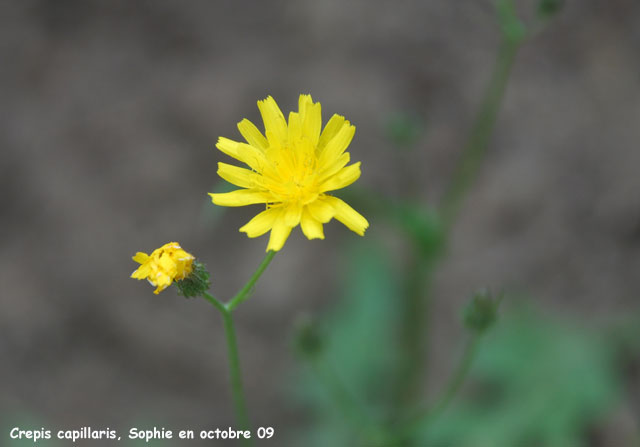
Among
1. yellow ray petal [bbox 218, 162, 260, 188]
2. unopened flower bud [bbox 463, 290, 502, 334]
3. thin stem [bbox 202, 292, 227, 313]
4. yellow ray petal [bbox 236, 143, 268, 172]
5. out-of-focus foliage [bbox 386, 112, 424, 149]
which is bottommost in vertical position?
thin stem [bbox 202, 292, 227, 313]

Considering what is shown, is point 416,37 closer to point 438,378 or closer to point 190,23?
point 190,23

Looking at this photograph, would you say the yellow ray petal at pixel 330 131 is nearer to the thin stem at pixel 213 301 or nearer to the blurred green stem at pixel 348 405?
the thin stem at pixel 213 301

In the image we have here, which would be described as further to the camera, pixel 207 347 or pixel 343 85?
pixel 343 85

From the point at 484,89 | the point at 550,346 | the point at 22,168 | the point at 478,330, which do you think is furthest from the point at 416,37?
the point at 22,168

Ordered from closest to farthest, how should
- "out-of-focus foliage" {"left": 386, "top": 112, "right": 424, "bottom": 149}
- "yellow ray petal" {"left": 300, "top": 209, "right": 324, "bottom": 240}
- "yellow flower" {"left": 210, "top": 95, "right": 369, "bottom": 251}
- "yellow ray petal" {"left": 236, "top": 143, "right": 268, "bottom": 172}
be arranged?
"yellow ray petal" {"left": 300, "top": 209, "right": 324, "bottom": 240} → "yellow flower" {"left": 210, "top": 95, "right": 369, "bottom": 251} → "yellow ray petal" {"left": 236, "top": 143, "right": 268, "bottom": 172} → "out-of-focus foliage" {"left": 386, "top": 112, "right": 424, "bottom": 149}

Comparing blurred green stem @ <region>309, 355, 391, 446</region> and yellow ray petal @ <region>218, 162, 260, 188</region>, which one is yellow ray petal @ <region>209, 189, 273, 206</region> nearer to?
yellow ray petal @ <region>218, 162, 260, 188</region>

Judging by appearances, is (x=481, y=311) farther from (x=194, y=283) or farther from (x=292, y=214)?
(x=194, y=283)

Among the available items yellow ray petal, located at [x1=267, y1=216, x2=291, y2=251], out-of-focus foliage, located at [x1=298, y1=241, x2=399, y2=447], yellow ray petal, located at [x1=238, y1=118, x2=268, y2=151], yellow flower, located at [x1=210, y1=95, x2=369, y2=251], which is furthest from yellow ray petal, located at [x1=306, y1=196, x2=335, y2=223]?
out-of-focus foliage, located at [x1=298, y1=241, x2=399, y2=447]
